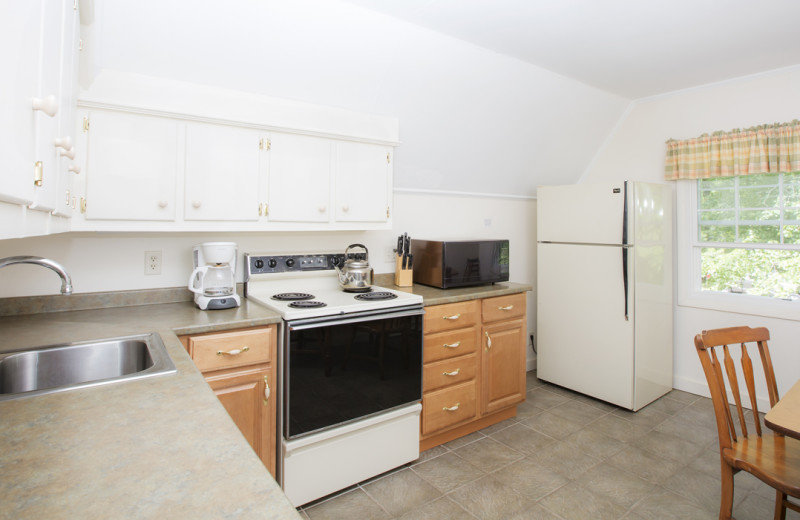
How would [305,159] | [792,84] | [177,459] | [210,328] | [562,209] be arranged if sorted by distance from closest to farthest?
[177,459] → [210,328] → [305,159] → [792,84] → [562,209]

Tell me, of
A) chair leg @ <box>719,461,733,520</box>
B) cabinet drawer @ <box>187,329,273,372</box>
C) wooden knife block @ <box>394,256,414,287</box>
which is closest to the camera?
chair leg @ <box>719,461,733,520</box>

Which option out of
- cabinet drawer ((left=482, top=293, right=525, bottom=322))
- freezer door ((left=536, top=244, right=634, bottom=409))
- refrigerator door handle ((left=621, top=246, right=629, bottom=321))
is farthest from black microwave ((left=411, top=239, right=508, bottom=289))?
refrigerator door handle ((left=621, top=246, right=629, bottom=321))

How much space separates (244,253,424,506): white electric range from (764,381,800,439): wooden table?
1.46 metres

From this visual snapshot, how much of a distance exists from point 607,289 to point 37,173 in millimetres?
3213

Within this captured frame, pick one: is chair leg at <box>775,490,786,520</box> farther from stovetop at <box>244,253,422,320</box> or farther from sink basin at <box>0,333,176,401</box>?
sink basin at <box>0,333,176,401</box>

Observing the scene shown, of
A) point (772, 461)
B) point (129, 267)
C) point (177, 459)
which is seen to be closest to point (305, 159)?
point (129, 267)

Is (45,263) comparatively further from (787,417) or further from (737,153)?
(737,153)

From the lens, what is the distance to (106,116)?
→ 1813mm

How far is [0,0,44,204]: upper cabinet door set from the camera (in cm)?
51

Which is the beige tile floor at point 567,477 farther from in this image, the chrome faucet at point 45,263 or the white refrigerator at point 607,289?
the chrome faucet at point 45,263

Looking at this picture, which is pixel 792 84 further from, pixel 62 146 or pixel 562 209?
pixel 62 146

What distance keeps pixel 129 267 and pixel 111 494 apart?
1.79 meters

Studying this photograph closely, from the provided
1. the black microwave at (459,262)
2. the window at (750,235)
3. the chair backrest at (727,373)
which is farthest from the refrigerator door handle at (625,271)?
the chair backrest at (727,373)

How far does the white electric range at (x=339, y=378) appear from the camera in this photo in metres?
1.99
